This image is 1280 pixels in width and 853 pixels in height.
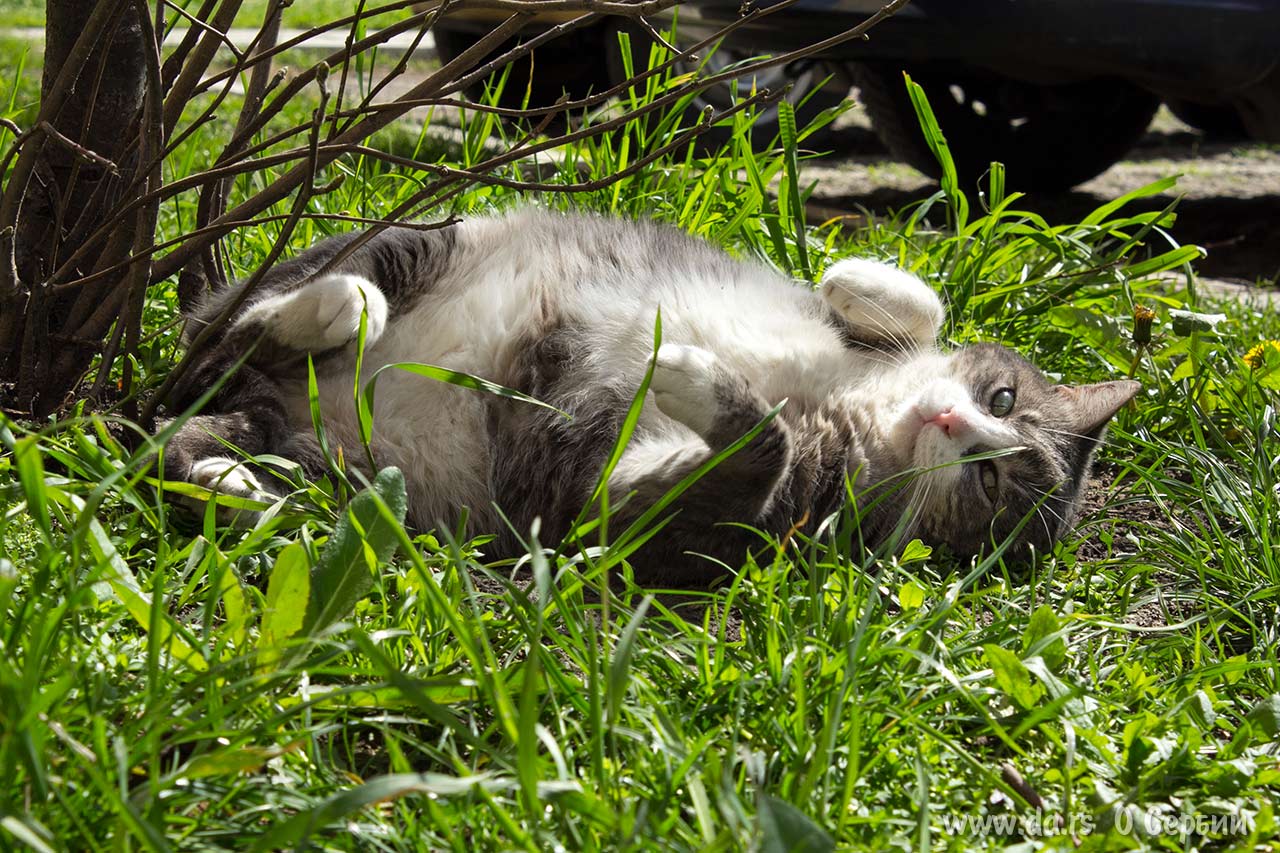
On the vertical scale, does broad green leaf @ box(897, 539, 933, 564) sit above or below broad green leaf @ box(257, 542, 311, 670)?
below

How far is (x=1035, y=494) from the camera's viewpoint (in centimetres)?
234

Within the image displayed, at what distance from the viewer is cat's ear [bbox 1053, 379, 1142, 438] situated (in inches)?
93.6

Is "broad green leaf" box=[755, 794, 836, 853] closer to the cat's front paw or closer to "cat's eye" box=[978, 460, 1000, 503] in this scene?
the cat's front paw

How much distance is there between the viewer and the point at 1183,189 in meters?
6.44

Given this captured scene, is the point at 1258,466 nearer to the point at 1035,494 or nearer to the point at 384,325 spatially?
the point at 1035,494

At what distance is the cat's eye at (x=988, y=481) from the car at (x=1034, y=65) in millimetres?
2266

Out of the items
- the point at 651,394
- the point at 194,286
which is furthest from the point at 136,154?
the point at 651,394

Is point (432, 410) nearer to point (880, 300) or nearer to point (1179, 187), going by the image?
point (880, 300)

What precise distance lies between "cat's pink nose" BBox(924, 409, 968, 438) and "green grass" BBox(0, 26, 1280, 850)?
0.30 m

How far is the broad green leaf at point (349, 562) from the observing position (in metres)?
1.46

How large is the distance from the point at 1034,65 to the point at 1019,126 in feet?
4.35

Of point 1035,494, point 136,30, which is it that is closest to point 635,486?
point 1035,494

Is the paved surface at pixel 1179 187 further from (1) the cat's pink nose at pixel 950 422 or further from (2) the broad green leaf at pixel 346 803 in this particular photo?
(2) the broad green leaf at pixel 346 803

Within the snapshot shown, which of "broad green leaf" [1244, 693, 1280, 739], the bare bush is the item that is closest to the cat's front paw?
the bare bush
